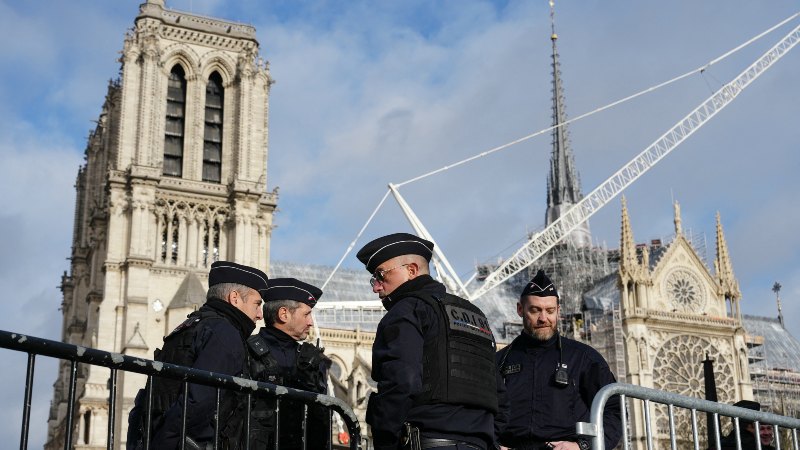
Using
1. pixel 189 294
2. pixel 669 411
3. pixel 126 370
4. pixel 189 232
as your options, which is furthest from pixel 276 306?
pixel 189 232

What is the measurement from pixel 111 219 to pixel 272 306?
37340 mm

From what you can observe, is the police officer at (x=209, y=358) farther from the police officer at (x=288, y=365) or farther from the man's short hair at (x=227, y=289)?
the police officer at (x=288, y=365)

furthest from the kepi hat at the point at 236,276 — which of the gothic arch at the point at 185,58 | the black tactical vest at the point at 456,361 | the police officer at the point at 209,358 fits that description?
the gothic arch at the point at 185,58

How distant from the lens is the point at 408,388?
565cm

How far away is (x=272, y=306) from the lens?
8.47 metres

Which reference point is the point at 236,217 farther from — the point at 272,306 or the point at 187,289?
the point at 272,306

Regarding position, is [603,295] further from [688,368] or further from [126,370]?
[126,370]

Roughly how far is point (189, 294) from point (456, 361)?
37.9 metres

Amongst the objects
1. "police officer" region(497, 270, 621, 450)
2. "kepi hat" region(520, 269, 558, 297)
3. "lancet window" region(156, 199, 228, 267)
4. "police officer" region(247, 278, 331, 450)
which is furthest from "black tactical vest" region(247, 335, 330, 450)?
"lancet window" region(156, 199, 228, 267)

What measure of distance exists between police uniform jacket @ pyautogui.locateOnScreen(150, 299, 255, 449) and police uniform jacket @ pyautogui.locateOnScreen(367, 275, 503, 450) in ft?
3.84

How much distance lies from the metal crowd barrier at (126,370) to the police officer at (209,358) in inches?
15.8

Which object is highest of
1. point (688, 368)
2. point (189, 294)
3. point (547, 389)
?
point (189, 294)

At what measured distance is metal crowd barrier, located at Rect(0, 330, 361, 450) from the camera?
4895mm

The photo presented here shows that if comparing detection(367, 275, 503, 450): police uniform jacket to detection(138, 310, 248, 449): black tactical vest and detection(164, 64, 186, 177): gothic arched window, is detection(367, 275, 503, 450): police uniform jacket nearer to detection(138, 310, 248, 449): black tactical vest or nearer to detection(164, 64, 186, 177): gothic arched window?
detection(138, 310, 248, 449): black tactical vest
